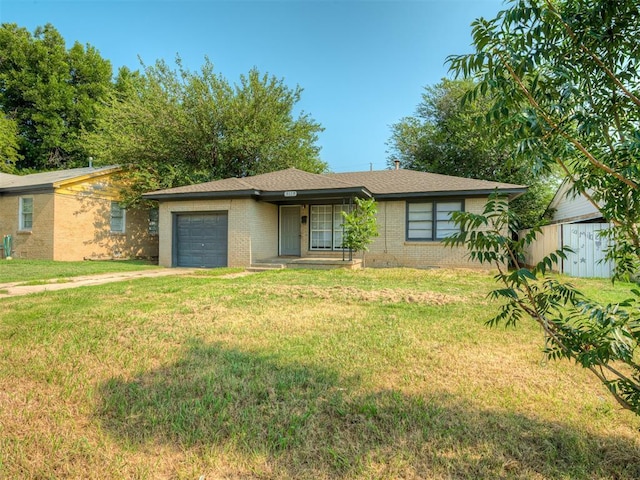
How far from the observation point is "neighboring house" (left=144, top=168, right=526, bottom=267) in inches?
Result: 513

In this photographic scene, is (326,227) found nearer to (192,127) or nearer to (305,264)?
(305,264)

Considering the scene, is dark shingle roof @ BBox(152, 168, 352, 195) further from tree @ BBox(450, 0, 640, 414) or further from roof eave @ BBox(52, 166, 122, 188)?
tree @ BBox(450, 0, 640, 414)

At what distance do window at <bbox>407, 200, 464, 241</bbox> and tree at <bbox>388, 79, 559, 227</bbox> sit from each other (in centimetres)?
945

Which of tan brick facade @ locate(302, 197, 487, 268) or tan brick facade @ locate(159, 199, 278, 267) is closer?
tan brick facade @ locate(302, 197, 487, 268)

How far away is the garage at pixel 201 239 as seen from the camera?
45.7 ft

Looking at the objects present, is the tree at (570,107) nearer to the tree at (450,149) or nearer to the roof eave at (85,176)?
the roof eave at (85,176)

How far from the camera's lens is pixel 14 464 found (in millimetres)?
1999

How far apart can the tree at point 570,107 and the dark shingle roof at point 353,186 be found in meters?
10.2

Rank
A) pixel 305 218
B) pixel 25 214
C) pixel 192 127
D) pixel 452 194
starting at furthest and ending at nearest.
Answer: pixel 192 127
pixel 25 214
pixel 305 218
pixel 452 194

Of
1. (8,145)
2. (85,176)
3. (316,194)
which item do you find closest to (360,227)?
(316,194)

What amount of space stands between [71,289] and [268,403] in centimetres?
724

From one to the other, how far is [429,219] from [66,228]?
15.9m

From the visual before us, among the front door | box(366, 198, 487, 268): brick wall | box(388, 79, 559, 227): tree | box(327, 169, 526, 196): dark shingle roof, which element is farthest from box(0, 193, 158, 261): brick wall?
box(388, 79, 559, 227): tree

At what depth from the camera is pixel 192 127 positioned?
63.3ft
